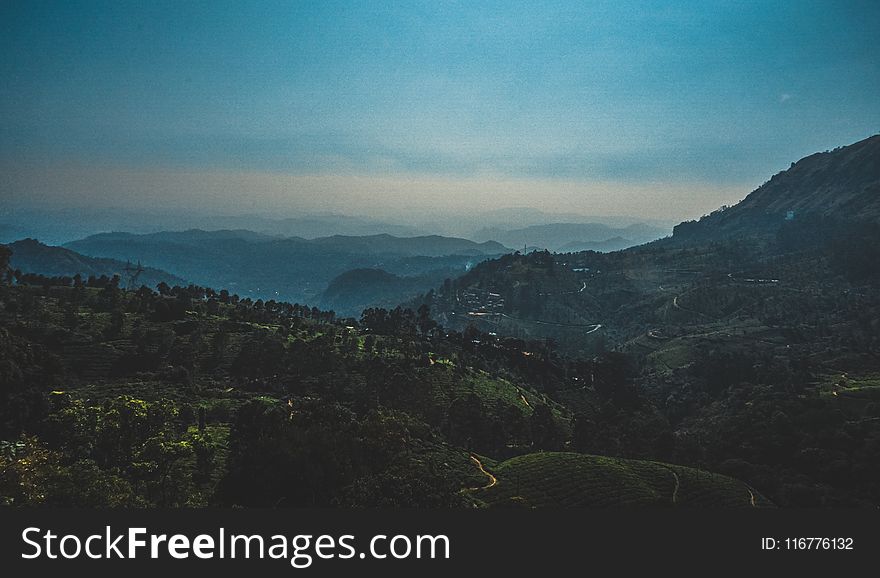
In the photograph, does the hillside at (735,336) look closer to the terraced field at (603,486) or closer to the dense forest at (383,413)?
the dense forest at (383,413)

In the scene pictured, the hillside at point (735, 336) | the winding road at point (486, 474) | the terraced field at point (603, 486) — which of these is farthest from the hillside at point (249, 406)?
the hillside at point (735, 336)

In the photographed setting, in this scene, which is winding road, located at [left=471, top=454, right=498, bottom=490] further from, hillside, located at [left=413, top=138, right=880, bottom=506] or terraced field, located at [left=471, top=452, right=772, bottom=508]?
hillside, located at [left=413, top=138, right=880, bottom=506]

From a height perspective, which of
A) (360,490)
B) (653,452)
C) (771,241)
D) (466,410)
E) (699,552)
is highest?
(771,241)

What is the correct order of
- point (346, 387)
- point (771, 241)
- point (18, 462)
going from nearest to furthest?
point (18, 462)
point (346, 387)
point (771, 241)

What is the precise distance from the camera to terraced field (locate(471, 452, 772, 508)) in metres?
36.5

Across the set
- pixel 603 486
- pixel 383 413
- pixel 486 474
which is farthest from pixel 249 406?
pixel 603 486

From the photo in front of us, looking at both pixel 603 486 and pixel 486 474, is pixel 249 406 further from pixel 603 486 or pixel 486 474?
pixel 603 486

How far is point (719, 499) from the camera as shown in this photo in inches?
1601

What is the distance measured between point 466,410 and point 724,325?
286 feet

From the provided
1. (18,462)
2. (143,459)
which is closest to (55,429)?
(143,459)

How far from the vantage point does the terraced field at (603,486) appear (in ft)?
120

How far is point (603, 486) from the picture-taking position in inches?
1540

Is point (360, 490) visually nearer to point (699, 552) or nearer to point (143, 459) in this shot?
point (143, 459)

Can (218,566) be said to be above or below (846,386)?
above
